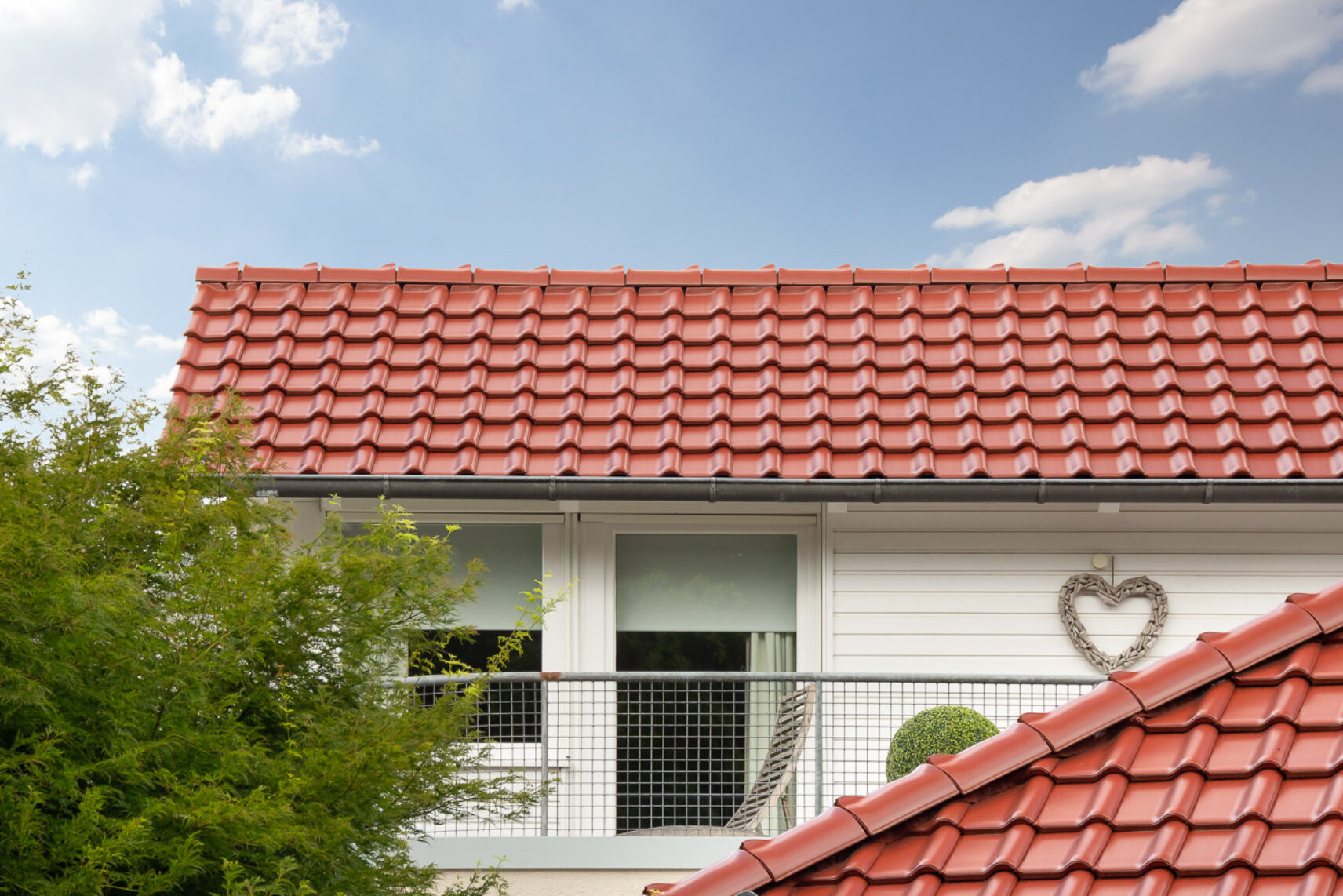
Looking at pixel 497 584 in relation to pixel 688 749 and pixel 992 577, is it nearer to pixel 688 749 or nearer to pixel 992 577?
pixel 688 749

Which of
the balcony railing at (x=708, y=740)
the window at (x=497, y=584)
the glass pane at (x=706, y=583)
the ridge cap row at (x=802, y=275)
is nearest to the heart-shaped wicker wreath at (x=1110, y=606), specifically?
the balcony railing at (x=708, y=740)

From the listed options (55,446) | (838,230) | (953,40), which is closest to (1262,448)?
(55,446)

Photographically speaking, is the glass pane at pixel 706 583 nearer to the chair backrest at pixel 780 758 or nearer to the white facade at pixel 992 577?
the white facade at pixel 992 577

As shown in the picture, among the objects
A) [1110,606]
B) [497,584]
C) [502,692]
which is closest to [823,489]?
[1110,606]

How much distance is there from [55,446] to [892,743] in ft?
16.4

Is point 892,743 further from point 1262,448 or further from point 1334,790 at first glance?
point 1334,790

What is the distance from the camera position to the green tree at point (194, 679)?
3.03m

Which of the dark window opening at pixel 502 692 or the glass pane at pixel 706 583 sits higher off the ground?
the glass pane at pixel 706 583

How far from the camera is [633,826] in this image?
24.0 ft

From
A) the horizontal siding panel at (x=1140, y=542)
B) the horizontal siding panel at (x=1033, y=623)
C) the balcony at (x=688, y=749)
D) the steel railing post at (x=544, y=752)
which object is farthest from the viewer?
the horizontal siding panel at (x=1140, y=542)

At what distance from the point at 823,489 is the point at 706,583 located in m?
1.19

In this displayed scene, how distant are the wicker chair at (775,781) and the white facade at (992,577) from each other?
2.18 ft

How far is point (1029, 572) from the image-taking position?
25.1 ft

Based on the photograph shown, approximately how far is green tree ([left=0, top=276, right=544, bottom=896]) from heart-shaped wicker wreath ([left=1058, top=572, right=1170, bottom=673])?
4.44m
